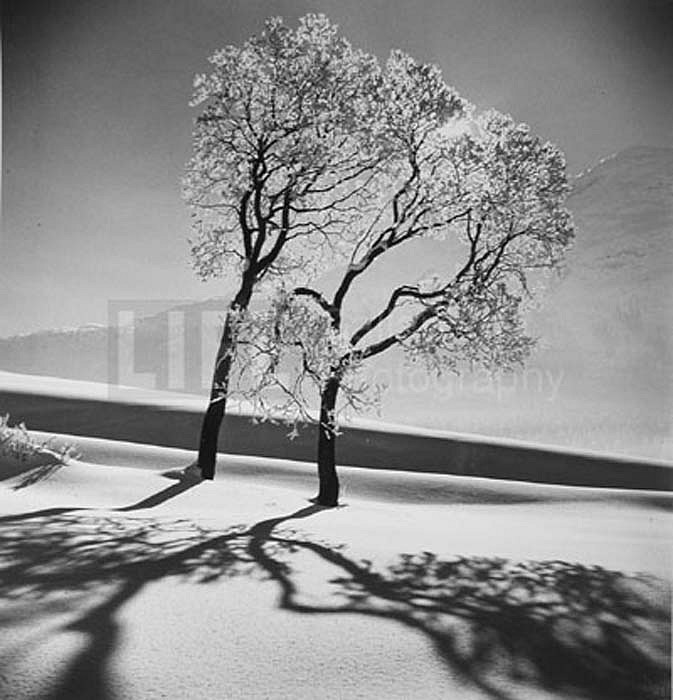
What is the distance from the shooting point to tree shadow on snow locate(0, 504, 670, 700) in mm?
1542

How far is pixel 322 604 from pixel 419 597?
0.94 ft

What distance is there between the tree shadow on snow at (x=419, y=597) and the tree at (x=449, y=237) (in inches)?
44.2

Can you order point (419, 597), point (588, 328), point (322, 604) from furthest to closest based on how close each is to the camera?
point (588, 328) → point (419, 597) → point (322, 604)

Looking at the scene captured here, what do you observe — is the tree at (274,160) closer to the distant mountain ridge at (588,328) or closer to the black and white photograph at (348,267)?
the black and white photograph at (348,267)

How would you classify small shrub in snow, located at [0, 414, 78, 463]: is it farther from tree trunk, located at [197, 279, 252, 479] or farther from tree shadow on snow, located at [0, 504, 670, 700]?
tree shadow on snow, located at [0, 504, 670, 700]

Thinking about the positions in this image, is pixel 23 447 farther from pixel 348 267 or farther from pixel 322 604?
pixel 322 604

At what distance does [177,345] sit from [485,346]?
161cm

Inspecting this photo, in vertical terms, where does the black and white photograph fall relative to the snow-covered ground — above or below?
above

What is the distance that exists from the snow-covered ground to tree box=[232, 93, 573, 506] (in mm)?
836

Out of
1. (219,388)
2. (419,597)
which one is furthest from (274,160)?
(419,597)

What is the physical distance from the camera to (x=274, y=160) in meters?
3.54

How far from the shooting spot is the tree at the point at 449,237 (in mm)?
3275

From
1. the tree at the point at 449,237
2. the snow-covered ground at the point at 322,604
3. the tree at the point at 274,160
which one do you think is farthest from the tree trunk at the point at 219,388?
the snow-covered ground at the point at 322,604

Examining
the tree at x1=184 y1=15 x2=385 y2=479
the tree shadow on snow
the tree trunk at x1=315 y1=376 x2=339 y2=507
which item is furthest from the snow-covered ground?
the tree at x1=184 y1=15 x2=385 y2=479
